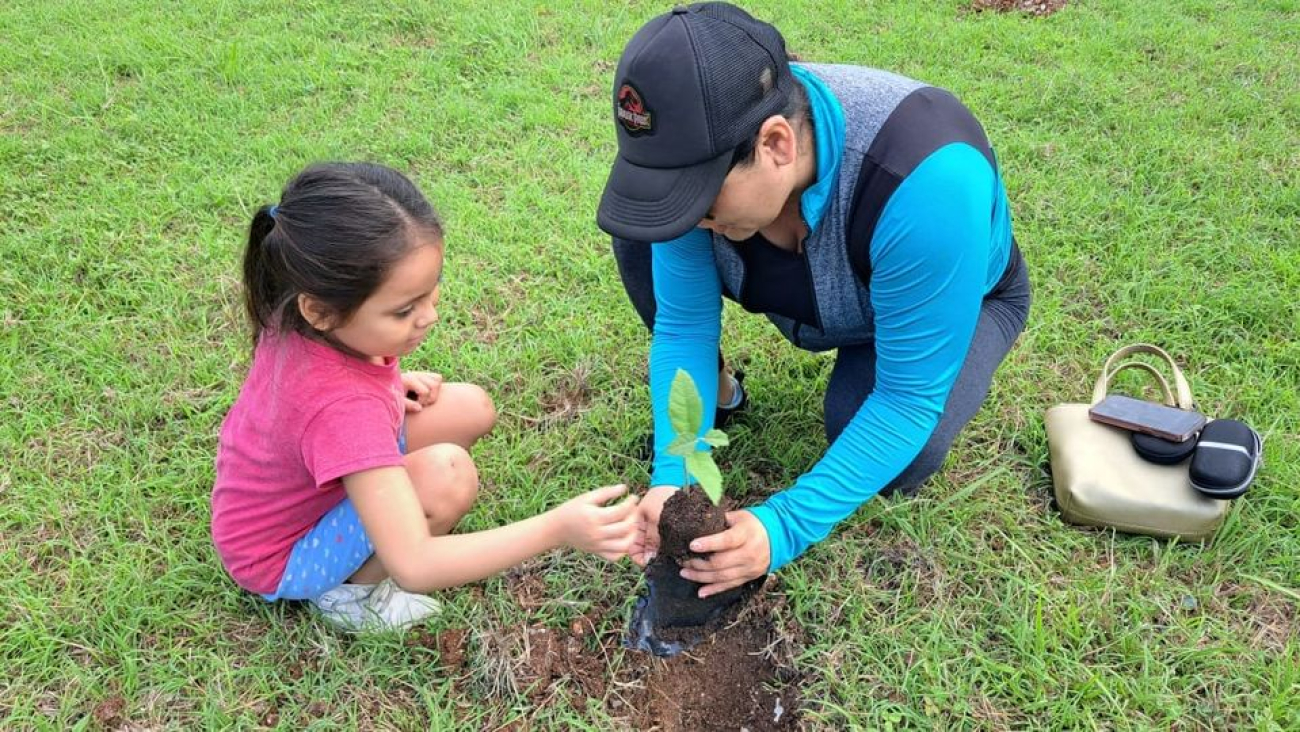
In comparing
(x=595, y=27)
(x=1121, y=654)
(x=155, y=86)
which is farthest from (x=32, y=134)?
(x=1121, y=654)

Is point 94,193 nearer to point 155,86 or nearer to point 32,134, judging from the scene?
point 32,134

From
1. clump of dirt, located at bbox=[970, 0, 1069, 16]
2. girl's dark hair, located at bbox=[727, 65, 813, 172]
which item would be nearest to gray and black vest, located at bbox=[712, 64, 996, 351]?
girl's dark hair, located at bbox=[727, 65, 813, 172]

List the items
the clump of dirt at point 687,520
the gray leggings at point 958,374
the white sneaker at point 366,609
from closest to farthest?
the clump of dirt at point 687,520 < the white sneaker at point 366,609 < the gray leggings at point 958,374

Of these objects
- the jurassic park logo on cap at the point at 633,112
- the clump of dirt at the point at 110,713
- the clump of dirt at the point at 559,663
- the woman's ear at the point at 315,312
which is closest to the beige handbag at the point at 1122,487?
the clump of dirt at the point at 559,663

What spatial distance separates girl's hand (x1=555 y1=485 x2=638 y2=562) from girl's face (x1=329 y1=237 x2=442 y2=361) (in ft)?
1.60

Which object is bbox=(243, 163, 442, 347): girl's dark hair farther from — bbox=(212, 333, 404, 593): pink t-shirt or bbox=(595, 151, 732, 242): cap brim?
bbox=(595, 151, 732, 242): cap brim

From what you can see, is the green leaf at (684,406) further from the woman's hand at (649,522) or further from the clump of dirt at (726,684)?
the clump of dirt at (726,684)

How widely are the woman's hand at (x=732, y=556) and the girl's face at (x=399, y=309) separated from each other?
0.73 meters

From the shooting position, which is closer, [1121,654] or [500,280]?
[1121,654]

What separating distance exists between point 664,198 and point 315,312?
0.75m

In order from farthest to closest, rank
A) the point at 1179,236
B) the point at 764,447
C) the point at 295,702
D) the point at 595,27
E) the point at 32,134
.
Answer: the point at 595,27 → the point at 32,134 → the point at 1179,236 → the point at 764,447 → the point at 295,702

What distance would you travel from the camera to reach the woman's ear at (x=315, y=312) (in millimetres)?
1764

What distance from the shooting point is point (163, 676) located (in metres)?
2.05

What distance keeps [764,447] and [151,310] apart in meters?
2.20
